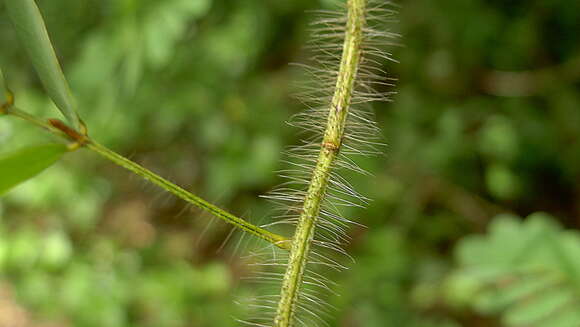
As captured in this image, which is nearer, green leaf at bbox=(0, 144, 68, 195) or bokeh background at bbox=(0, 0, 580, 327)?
green leaf at bbox=(0, 144, 68, 195)

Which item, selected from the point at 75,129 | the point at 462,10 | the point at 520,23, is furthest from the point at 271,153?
the point at 75,129

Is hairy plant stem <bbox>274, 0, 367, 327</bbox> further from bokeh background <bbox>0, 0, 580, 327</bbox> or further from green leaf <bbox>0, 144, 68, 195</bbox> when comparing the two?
bokeh background <bbox>0, 0, 580, 327</bbox>

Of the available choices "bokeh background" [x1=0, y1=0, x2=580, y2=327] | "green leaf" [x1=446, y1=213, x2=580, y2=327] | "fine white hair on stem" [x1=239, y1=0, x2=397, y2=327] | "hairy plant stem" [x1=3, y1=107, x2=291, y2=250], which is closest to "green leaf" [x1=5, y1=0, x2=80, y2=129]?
"hairy plant stem" [x1=3, y1=107, x2=291, y2=250]

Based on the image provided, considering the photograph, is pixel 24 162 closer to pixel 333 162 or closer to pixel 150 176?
pixel 150 176

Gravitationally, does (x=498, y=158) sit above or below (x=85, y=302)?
above

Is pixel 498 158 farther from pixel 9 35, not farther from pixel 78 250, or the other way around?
pixel 9 35

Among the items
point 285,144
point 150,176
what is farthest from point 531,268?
point 150,176
